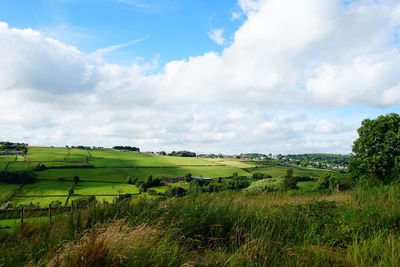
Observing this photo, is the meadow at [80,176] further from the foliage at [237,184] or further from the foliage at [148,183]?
the foliage at [237,184]

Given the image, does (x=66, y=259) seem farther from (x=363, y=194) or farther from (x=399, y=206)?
(x=363, y=194)

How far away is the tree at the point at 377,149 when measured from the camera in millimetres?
27688

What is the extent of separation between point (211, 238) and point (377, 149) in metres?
33.5

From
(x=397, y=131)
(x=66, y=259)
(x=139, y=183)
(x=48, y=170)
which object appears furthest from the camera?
(x=48, y=170)

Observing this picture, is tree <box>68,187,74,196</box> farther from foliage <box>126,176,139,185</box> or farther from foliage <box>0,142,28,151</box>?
foliage <box>0,142,28,151</box>

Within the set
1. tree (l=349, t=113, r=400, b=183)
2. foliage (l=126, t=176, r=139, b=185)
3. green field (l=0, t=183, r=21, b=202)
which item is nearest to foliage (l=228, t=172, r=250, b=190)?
tree (l=349, t=113, r=400, b=183)

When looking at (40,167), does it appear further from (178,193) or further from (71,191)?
(178,193)

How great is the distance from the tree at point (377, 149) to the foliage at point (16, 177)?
9659cm

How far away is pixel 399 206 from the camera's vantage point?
289 inches

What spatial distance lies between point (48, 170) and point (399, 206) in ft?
359

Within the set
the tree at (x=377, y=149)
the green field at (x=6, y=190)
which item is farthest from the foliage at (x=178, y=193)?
the green field at (x=6, y=190)

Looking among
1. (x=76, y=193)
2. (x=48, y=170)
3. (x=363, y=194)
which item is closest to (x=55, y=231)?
(x=363, y=194)

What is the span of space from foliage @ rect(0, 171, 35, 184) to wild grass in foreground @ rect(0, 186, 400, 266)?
90424 millimetres

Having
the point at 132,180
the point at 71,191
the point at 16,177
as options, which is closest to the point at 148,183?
the point at 132,180
